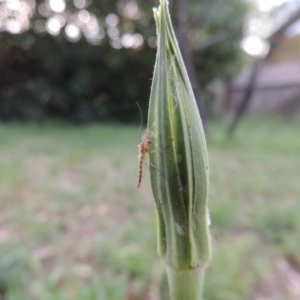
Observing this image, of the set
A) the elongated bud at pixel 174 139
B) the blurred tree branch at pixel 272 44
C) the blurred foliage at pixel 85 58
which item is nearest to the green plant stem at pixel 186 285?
the elongated bud at pixel 174 139

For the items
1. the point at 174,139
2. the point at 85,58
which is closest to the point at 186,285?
the point at 174,139

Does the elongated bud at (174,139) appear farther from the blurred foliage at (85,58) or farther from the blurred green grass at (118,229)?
the blurred foliage at (85,58)

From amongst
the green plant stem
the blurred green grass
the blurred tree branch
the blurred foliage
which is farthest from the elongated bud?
the blurred foliage

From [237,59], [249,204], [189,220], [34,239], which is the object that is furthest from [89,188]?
[237,59]

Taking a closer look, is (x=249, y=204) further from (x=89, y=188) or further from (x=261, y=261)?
(x=89, y=188)

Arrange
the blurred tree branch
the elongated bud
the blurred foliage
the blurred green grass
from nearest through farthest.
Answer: the elongated bud, the blurred green grass, the blurred tree branch, the blurred foliage

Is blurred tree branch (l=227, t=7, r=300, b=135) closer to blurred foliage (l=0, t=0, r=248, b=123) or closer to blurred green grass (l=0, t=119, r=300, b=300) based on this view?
blurred green grass (l=0, t=119, r=300, b=300)
